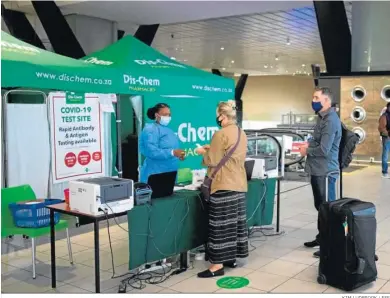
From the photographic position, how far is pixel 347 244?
11.4 ft

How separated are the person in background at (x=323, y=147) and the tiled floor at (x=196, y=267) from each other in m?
0.45

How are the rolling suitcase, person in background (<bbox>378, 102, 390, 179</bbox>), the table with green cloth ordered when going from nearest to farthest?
the rolling suitcase → the table with green cloth → person in background (<bbox>378, 102, 390, 179</bbox>)

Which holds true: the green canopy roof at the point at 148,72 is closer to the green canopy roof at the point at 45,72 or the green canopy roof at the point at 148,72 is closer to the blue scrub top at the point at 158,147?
the green canopy roof at the point at 45,72

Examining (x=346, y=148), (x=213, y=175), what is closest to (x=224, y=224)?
(x=213, y=175)

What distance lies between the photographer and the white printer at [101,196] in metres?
3.32

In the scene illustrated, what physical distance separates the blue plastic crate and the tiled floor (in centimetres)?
43

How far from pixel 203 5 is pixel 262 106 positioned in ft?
84.3

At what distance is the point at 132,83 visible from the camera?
546cm

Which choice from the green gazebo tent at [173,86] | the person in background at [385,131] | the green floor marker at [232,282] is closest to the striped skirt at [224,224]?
the green floor marker at [232,282]

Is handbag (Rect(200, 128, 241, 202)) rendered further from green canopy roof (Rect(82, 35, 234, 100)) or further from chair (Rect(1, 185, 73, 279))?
green canopy roof (Rect(82, 35, 234, 100))

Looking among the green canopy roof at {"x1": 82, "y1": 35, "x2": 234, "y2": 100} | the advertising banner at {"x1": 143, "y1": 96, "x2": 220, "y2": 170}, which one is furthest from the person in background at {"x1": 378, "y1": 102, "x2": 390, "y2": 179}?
the green canopy roof at {"x1": 82, "y1": 35, "x2": 234, "y2": 100}

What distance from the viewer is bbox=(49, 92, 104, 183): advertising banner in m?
5.46

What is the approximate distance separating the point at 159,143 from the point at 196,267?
1.46 metres
